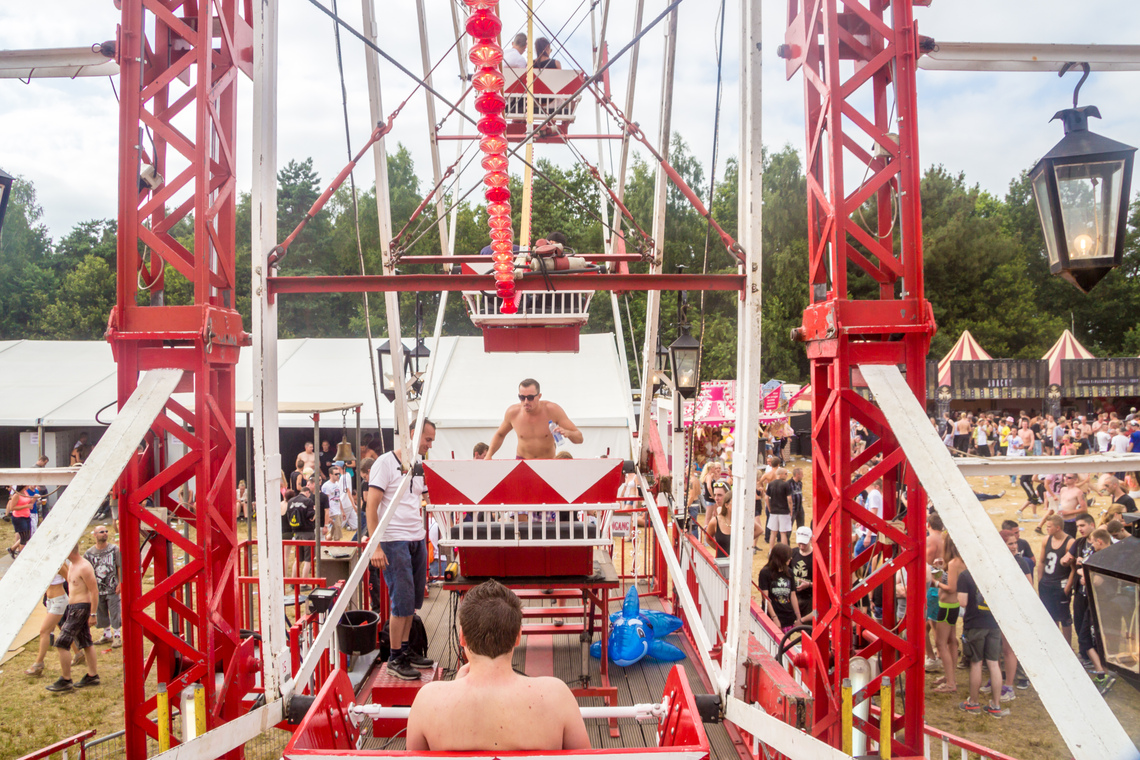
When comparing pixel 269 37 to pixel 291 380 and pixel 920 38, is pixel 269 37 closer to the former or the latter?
pixel 920 38

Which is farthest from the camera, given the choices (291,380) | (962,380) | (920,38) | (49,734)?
(962,380)

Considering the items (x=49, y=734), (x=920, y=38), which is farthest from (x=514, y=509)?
(x=49, y=734)

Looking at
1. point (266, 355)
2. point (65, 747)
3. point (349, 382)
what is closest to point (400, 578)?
point (65, 747)

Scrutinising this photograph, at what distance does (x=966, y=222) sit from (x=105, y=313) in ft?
166

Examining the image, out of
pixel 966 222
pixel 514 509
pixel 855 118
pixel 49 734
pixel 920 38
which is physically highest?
pixel 966 222

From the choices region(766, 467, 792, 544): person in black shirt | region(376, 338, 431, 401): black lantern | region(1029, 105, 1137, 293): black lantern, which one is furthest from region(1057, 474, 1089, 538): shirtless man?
region(376, 338, 431, 401): black lantern

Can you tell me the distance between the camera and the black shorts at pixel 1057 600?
27.4 ft

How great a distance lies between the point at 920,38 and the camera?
3.93 meters

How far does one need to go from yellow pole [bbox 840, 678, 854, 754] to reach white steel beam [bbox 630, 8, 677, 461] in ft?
10.9

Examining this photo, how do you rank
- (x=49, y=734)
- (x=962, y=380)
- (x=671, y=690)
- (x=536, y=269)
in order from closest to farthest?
(x=671, y=690)
(x=536, y=269)
(x=49, y=734)
(x=962, y=380)

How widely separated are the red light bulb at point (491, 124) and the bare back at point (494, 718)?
97.9 inches

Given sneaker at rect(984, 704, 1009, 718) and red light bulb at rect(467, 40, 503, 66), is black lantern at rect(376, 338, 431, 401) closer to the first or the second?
red light bulb at rect(467, 40, 503, 66)

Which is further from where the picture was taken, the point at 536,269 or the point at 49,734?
the point at 49,734

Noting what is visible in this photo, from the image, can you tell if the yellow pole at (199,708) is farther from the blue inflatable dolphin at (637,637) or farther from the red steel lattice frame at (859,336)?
the blue inflatable dolphin at (637,637)
